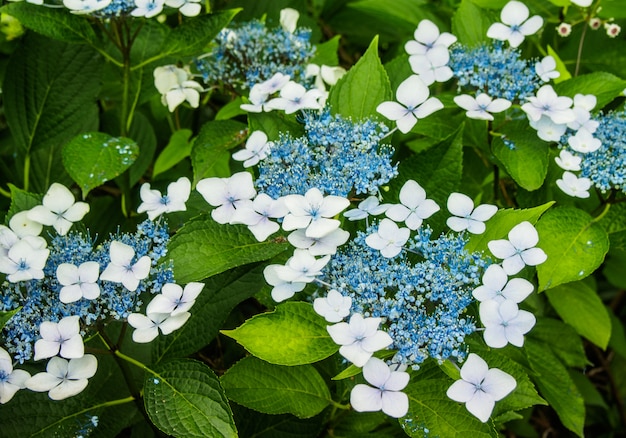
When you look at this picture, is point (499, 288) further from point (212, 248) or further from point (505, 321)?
point (212, 248)

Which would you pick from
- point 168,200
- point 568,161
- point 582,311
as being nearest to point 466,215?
point 568,161

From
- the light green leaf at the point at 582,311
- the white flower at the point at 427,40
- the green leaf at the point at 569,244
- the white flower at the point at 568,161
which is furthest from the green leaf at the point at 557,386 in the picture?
the white flower at the point at 427,40

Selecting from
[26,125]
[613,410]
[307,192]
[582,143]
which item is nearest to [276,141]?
[307,192]

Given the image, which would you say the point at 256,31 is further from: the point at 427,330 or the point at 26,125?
the point at 427,330

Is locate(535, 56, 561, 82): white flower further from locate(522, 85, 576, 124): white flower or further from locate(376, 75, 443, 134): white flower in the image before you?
locate(376, 75, 443, 134): white flower

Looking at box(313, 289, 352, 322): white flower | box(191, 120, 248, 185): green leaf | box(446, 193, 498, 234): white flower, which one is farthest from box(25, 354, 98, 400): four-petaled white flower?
Result: box(446, 193, 498, 234): white flower
